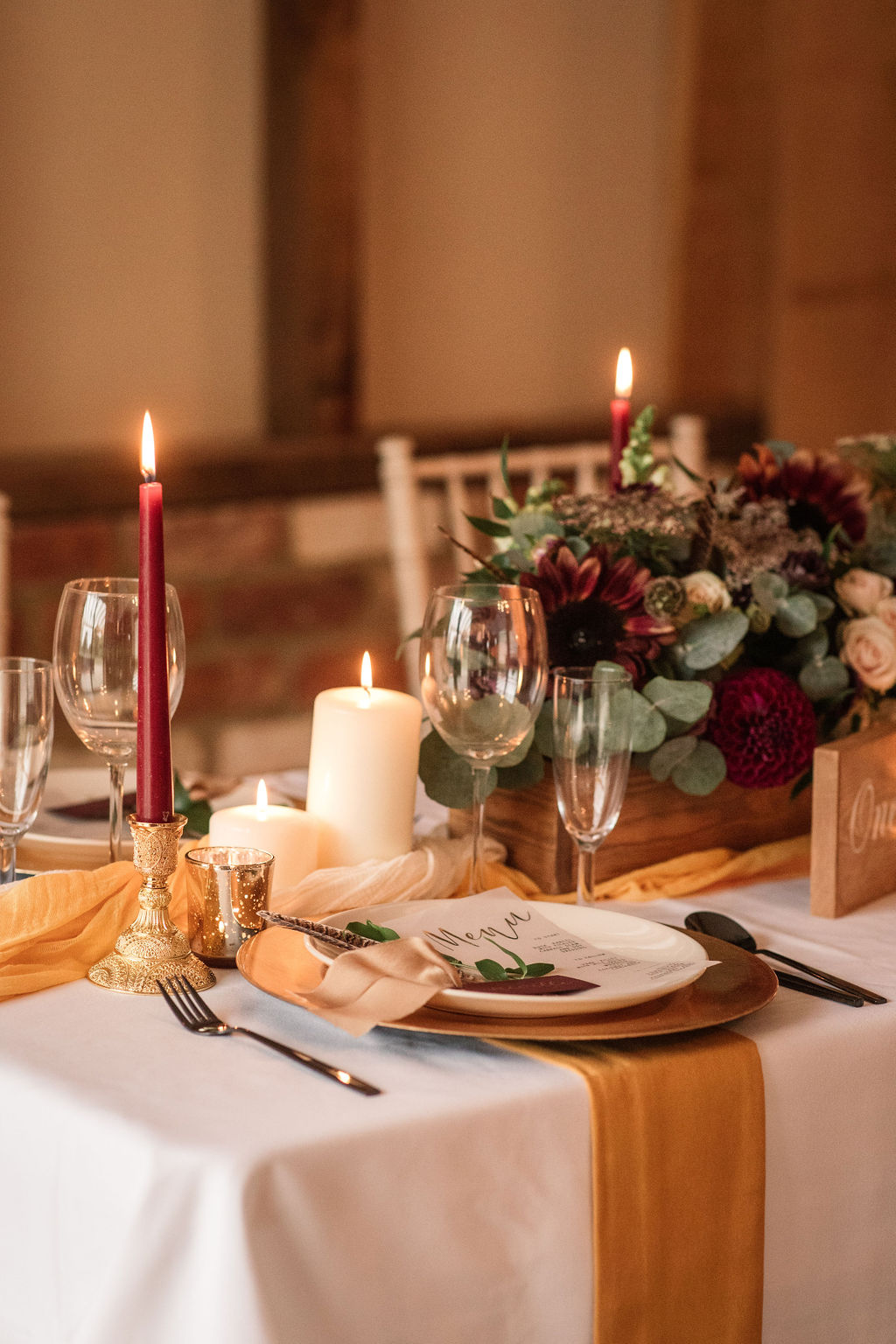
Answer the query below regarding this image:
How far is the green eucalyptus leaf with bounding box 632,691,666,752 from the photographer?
1.01 metres

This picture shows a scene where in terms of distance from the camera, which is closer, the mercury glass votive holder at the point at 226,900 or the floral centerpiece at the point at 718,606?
the mercury glass votive holder at the point at 226,900

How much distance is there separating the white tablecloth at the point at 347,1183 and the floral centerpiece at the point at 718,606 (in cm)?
26

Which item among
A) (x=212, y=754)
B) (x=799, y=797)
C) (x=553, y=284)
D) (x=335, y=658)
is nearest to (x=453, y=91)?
(x=553, y=284)

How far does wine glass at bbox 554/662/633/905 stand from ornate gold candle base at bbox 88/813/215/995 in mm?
230

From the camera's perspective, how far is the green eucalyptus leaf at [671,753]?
1.04m

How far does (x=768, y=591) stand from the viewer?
3.54ft

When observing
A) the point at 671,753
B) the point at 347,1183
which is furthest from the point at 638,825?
the point at 347,1183

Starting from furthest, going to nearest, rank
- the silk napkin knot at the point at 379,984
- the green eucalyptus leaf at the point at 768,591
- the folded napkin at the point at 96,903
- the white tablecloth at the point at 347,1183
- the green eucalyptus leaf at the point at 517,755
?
the green eucalyptus leaf at the point at 768,591 < the green eucalyptus leaf at the point at 517,755 < the folded napkin at the point at 96,903 < the silk napkin knot at the point at 379,984 < the white tablecloth at the point at 347,1183

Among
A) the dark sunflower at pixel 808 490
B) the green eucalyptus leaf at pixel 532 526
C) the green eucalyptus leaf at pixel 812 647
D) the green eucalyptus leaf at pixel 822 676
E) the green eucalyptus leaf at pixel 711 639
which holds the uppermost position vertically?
the dark sunflower at pixel 808 490

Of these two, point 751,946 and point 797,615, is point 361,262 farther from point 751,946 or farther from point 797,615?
point 751,946

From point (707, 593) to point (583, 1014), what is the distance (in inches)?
15.5

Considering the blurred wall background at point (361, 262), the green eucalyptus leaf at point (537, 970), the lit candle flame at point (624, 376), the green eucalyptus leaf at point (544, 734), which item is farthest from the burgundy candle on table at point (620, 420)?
the blurred wall background at point (361, 262)

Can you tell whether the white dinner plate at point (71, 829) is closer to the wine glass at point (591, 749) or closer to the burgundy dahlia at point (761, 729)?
the wine glass at point (591, 749)

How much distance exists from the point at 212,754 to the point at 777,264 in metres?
1.80
